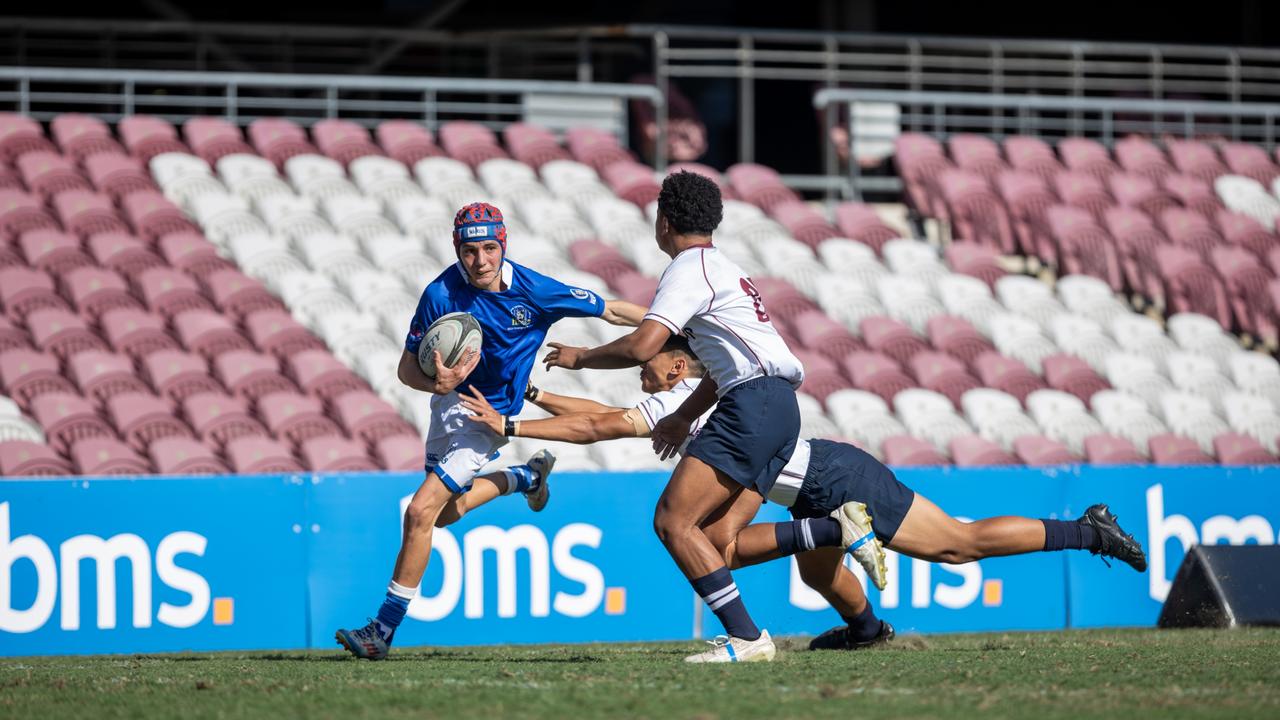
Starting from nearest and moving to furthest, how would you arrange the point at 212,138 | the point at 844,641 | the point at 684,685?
the point at 684,685, the point at 844,641, the point at 212,138

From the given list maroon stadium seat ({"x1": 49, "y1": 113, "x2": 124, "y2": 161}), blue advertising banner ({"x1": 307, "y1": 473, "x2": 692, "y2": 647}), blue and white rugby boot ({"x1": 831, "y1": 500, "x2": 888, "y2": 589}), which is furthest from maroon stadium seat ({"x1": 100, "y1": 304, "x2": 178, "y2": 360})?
blue and white rugby boot ({"x1": 831, "y1": 500, "x2": 888, "y2": 589})

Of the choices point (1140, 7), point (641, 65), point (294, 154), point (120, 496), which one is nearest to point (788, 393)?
point (120, 496)

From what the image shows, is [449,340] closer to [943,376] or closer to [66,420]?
[66,420]

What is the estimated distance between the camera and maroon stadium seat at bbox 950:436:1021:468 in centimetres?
1216

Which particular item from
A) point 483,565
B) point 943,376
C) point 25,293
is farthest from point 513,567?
point 25,293

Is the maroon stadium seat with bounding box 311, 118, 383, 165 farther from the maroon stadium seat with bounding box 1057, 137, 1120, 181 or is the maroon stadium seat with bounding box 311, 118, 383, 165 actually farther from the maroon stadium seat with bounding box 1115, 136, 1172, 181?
the maroon stadium seat with bounding box 1115, 136, 1172, 181

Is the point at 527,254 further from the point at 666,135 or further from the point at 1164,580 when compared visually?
the point at 1164,580

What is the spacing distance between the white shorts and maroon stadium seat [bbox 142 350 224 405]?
476 cm

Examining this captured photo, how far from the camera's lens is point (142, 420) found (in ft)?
35.8

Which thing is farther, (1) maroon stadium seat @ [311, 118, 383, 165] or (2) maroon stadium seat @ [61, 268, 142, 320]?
(1) maroon stadium seat @ [311, 118, 383, 165]

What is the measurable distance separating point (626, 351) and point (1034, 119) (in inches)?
499

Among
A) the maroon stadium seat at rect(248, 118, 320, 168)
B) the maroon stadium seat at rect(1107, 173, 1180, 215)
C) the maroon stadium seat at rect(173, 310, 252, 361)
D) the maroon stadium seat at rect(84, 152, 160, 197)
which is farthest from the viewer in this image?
the maroon stadium seat at rect(1107, 173, 1180, 215)

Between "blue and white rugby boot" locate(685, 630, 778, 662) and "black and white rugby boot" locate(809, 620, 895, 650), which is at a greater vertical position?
"blue and white rugby boot" locate(685, 630, 778, 662)

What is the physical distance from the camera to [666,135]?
18.1 metres
